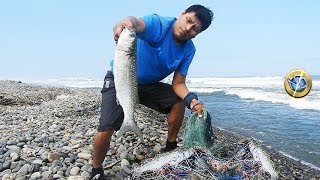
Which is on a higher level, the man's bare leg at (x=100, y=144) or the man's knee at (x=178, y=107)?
the man's knee at (x=178, y=107)

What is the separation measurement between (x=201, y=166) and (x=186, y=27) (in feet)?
5.30

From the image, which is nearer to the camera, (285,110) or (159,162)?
(159,162)

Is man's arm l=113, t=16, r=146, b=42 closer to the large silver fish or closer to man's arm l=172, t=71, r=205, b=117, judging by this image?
the large silver fish

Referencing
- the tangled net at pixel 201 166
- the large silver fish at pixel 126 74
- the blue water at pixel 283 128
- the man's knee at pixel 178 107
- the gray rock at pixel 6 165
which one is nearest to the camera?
the large silver fish at pixel 126 74

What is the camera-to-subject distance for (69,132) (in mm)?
7539

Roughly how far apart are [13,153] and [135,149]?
1789mm

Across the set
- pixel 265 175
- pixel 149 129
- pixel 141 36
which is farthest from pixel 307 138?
pixel 141 36

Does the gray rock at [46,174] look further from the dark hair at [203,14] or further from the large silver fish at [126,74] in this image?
the dark hair at [203,14]

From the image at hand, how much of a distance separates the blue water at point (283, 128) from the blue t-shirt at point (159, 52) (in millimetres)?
4465

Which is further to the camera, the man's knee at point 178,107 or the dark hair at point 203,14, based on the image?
the man's knee at point 178,107

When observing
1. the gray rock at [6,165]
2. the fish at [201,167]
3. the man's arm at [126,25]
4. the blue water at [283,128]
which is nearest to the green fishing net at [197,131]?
the fish at [201,167]

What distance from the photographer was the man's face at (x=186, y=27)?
4.70 metres

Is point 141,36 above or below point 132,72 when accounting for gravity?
above

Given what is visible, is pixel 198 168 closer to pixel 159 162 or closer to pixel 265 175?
pixel 159 162
